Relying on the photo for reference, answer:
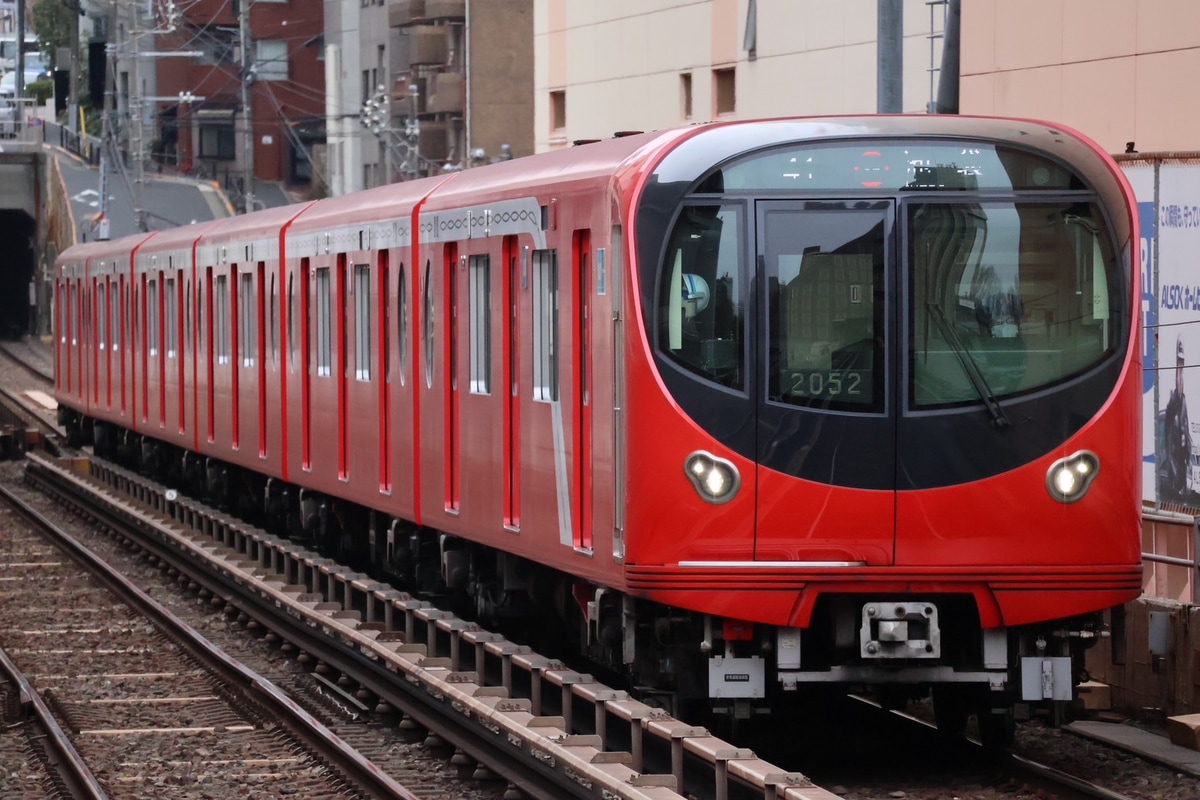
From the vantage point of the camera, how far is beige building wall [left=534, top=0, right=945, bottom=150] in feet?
77.4

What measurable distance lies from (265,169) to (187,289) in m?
58.7

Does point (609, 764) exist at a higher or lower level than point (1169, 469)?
lower

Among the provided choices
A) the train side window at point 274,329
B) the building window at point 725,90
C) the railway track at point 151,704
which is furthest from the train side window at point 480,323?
the building window at point 725,90

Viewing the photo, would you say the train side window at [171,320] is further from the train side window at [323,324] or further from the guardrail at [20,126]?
the guardrail at [20,126]

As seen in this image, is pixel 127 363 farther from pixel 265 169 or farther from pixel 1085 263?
pixel 265 169

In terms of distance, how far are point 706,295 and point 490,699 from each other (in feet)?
8.57

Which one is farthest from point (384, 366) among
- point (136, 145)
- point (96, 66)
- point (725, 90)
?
point (136, 145)

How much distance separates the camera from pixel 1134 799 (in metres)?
9.86

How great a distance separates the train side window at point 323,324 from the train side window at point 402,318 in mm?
2391

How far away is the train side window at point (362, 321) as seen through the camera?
16484 millimetres

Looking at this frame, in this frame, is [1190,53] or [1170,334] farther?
[1190,53]

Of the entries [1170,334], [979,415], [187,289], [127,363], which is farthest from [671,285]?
[127,363]

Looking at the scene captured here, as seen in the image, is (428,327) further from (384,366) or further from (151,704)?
(151,704)

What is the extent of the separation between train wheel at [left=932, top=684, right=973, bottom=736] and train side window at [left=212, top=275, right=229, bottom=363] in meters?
12.7
